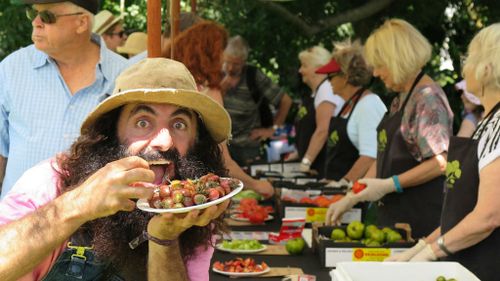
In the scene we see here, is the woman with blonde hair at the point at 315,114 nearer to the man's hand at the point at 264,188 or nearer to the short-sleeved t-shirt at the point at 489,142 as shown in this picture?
the man's hand at the point at 264,188

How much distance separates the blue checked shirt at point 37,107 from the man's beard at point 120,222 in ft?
3.61

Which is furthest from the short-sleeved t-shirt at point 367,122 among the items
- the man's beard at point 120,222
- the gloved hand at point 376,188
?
the man's beard at point 120,222

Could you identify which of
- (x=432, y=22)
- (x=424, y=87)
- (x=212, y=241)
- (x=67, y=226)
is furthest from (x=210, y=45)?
(x=432, y=22)

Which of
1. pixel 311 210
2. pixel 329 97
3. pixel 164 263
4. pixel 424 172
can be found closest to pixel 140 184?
pixel 164 263

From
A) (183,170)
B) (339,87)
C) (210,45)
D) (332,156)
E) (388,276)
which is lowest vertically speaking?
(332,156)

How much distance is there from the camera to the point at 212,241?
249 centimetres

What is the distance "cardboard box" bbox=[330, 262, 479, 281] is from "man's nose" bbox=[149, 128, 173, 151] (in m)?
1.04

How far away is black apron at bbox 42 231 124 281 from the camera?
2139 mm

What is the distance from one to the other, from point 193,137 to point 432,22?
22.7ft

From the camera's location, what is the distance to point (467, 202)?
3.54 m

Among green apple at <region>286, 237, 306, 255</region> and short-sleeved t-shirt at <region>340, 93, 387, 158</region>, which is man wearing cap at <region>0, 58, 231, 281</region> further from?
short-sleeved t-shirt at <region>340, 93, 387, 158</region>

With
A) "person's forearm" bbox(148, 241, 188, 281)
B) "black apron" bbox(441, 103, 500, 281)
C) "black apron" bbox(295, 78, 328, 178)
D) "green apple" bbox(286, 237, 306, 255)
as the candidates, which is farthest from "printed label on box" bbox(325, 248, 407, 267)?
"black apron" bbox(295, 78, 328, 178)

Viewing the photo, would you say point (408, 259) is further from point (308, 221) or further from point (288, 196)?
point (288, 196)

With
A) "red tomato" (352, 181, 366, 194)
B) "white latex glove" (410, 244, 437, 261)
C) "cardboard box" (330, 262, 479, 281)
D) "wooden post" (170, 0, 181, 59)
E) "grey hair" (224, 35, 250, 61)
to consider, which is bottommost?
"grey hair" (224, 35, 250, 61)
